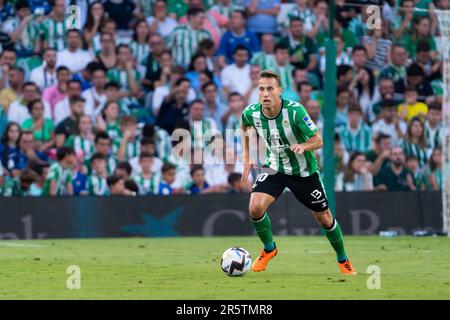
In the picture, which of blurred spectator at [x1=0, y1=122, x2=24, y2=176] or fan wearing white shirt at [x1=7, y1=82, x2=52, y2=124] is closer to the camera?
blurred spectator at [x1=0, y1=122, x2=24, y2=176]

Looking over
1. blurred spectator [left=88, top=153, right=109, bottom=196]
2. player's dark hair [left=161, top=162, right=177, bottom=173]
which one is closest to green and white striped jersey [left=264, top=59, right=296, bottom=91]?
player's dark hair [left=161, top=162, right=177, bottom=173]

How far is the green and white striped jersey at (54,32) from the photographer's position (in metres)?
20.6

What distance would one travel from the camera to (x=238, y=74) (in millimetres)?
21266

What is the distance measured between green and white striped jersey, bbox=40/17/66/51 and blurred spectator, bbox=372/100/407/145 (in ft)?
20.1

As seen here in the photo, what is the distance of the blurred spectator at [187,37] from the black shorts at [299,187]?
9110 mm

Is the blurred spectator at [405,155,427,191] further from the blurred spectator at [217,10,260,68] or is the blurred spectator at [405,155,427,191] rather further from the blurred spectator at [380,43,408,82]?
the blurred spectator at [217,10,260,68]

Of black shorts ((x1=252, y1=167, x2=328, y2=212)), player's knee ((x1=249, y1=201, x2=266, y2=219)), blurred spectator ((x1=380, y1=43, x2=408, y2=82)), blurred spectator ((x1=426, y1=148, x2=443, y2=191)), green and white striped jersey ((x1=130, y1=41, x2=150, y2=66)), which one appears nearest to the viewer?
black shorts ((x1=252, y1=167, x2=328, y2=212))

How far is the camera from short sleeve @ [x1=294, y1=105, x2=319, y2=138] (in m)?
12.0

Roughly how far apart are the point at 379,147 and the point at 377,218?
143 centimetres

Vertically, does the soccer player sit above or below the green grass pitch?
above

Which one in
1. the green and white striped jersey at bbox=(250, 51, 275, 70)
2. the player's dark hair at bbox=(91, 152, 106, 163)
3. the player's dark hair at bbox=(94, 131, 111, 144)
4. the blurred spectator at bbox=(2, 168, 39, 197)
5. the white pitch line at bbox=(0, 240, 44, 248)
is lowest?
the white pitch line at bbox=(0, 240, 44, 248)

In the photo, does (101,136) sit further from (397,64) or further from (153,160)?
(397,64)

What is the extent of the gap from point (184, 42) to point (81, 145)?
10.2 feet
